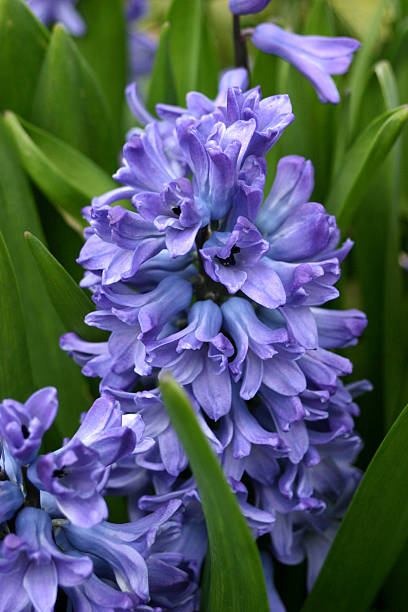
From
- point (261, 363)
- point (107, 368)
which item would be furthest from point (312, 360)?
point (107, 368)

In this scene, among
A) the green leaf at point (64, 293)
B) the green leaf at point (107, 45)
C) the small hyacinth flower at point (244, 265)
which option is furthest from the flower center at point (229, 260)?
the green leaf at point (107, 45)

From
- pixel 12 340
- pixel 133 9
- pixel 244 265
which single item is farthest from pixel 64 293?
pixel 133 9

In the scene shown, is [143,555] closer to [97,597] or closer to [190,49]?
[97,597]

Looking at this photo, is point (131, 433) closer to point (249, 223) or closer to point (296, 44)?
point (249, 223)

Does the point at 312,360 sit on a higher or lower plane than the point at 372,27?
lower

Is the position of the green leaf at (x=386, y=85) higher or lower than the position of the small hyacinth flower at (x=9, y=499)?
higher

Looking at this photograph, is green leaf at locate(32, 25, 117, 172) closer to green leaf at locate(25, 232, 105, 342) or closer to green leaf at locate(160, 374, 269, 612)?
green leaf at locate(25, 232, 105, 342)

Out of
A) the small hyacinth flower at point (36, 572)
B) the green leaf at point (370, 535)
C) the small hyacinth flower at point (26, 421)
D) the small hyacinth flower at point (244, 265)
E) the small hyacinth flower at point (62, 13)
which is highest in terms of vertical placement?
the small hyacinth flower at point (62, 13)

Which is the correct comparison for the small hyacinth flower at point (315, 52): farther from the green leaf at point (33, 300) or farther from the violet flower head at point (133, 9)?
the violet flower head at point (133, 9)
